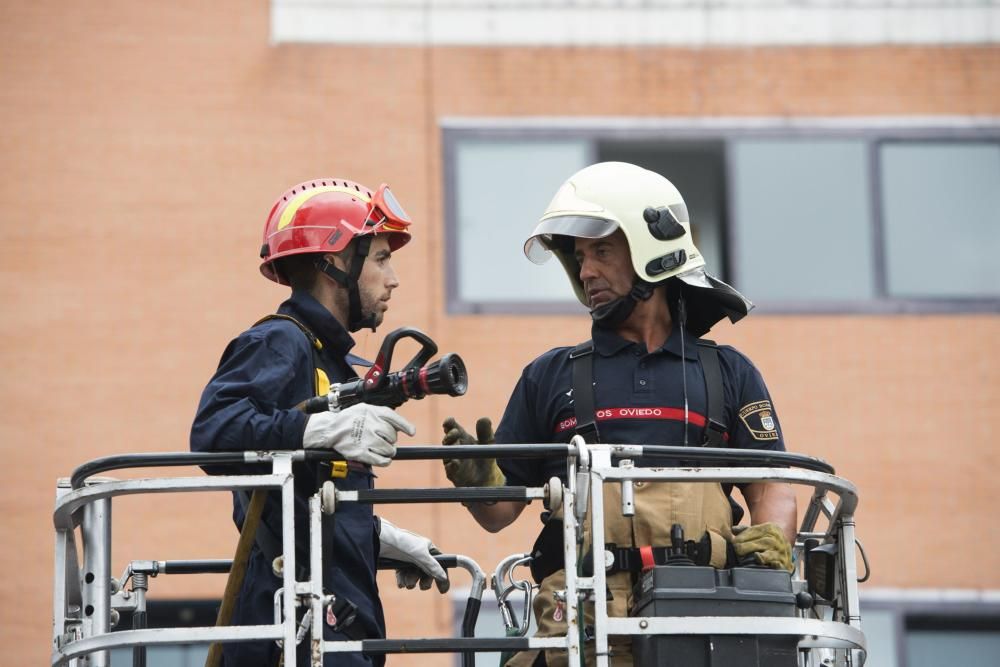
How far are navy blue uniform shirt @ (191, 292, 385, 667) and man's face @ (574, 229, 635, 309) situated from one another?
1.22 metres

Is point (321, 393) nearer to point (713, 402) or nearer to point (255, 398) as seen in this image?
point (255, 398)

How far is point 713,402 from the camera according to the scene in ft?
25.4

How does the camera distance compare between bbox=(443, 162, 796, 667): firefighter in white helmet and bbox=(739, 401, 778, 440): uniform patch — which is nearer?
bbox=(443, 162, 796, 667): firefighter in white helmet

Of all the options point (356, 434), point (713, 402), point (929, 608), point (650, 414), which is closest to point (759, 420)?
point (713, 402)

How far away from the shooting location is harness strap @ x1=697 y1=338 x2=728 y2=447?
770 cm

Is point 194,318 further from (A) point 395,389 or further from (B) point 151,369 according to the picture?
(A) point 395,389

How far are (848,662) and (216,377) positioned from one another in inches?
101

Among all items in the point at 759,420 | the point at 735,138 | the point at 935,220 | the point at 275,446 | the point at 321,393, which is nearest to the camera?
the point at 275,446

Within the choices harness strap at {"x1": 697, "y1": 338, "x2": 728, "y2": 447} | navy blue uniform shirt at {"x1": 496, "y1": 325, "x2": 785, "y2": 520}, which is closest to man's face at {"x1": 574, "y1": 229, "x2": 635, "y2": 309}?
navy blue uniform shirt at {"x1": 496, "y1": 325, "x2": 785, "y2": 520}

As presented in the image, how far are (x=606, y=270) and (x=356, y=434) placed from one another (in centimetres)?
176

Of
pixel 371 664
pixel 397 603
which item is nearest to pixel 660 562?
pixel 371 664

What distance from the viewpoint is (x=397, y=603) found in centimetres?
1503

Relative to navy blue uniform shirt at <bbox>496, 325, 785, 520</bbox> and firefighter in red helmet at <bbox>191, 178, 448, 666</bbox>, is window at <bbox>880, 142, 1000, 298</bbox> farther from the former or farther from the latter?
firefighter in red helmet at <bbox>191, 178, 448, 666</bbox>

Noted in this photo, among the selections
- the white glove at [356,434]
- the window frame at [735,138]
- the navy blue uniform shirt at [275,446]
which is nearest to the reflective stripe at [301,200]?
the navy blue uniform shirt at [275,446]
